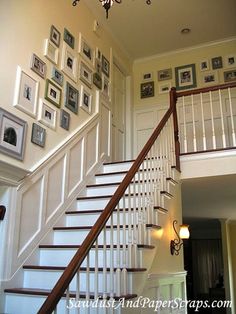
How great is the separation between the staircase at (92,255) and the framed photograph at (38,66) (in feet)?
4.82

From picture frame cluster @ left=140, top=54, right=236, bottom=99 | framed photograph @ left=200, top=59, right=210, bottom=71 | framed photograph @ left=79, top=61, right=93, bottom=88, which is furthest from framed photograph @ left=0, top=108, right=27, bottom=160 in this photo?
framed photograph @ left=200, top=59, right=210, bottom=71

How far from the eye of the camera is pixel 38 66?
11.8ft

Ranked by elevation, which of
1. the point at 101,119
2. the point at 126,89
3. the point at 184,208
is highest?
the point at 126,89

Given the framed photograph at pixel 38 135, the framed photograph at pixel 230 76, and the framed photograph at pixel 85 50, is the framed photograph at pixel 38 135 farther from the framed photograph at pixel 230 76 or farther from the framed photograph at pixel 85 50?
the framed photograph at pixel 230 76

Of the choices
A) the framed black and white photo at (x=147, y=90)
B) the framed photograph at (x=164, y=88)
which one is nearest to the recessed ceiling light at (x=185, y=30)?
the framed photograph at (x=164, y=88)

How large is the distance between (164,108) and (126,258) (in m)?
3.94

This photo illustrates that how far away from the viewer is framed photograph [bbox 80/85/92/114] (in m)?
4.45

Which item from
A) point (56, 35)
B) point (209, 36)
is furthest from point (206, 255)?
point (56, 35)

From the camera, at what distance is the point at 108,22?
5438 mm

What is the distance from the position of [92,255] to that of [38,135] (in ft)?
4.37

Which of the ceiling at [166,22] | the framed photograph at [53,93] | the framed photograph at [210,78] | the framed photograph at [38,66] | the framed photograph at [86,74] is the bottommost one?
the framed photograph at [53,93]

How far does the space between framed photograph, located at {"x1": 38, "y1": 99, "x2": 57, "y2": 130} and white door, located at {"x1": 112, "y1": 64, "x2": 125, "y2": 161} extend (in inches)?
71.0

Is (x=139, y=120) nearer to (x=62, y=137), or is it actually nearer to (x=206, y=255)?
(x=62, y=137)

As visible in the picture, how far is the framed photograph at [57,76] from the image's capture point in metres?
3.87
